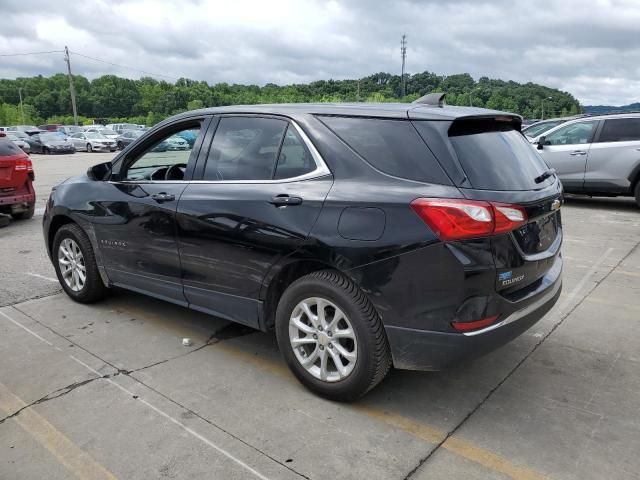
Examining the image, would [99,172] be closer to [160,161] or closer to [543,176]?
[160,161]

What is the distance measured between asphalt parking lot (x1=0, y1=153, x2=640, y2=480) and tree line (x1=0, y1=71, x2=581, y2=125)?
63214 millimetres

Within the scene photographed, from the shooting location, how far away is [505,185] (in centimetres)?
290

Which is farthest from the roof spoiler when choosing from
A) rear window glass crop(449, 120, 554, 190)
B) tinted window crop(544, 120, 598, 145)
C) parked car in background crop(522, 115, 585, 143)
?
parked car in background crop(522, 115, 585, 143)

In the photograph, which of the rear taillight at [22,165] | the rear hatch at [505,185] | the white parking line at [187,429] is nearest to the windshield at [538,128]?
the rear hatch at [505,185]

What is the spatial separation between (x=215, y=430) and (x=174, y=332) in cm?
151

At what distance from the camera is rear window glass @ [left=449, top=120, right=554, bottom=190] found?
9.33ft

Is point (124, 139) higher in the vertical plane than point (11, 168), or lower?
lower

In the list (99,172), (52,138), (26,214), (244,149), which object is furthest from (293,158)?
(52,138)

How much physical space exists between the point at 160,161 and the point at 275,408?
2412 millimetres

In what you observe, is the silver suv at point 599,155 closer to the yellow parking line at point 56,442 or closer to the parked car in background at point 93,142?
the yellow parking line at point 56,442

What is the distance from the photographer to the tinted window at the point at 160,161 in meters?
4.24

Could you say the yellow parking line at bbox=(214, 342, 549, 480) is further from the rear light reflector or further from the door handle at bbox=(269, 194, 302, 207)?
the door handle at bbox=(269, 194, 302, 207)

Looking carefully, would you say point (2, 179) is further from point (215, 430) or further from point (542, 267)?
point (542, 267)

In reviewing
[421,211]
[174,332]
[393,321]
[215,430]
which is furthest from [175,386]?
[421,211]
